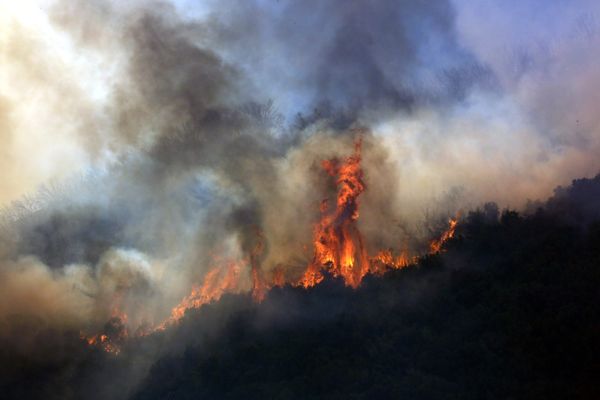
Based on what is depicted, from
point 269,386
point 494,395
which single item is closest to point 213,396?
point 269,386

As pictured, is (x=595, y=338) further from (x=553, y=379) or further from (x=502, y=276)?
(x=502, y=276)

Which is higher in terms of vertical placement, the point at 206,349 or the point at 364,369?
the point at 206,349

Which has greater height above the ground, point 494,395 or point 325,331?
point 325,331

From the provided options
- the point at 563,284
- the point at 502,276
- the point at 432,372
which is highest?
the point at 502,276

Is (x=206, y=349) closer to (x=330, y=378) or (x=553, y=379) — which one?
(x=330, y=378)

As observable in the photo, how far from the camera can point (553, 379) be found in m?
133

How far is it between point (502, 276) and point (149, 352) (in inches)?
3333

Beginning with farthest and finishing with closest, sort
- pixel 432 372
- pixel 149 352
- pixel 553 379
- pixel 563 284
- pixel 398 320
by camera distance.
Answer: pixel 149 352 < pixel 398 320 < pixel 563 284 < pixel 432 372 < pixel 553 379

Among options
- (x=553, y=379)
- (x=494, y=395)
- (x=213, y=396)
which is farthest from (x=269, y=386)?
(x=553, y=379)

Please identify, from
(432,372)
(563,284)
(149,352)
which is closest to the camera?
(432,372)

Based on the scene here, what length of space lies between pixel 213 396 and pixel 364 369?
31066 millimetres

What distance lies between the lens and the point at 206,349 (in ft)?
580

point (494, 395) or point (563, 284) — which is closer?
point (494, 395)

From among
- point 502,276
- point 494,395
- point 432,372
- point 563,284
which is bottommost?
point 494,395
